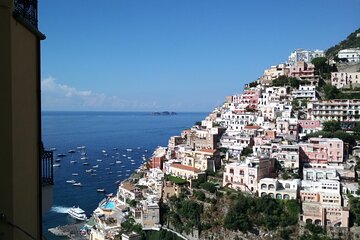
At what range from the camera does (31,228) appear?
5.36ft

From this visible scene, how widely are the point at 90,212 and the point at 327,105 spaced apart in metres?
14.9

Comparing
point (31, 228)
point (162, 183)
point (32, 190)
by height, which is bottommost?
point (162, 183)

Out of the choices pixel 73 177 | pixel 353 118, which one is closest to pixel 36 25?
pixel 353 118

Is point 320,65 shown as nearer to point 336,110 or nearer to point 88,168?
point 336,110

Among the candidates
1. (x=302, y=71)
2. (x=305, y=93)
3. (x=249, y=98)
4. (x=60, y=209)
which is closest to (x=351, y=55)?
(x=302, y=71)

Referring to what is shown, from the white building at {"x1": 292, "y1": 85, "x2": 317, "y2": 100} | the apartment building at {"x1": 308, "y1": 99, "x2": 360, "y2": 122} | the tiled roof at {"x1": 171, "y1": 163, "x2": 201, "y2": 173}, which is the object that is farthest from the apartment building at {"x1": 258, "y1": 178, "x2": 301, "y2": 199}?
the white building at {"x1": 292, "y1": 85, "x2": 317, "y2": 100}

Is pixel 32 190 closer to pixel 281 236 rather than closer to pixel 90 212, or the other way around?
pixel 281 236

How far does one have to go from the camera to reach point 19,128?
4.73ft

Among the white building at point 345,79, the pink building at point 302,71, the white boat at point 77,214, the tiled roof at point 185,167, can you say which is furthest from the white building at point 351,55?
the white boat at point 77,214

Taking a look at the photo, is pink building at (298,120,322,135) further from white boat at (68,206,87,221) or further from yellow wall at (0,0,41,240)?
yellow wall at (0,0,41,240)

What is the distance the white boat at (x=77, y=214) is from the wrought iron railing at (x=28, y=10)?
20.0 metres

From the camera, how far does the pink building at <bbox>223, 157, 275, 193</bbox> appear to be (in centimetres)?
1689

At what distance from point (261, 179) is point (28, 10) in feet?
52.2

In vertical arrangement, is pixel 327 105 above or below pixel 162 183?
above
